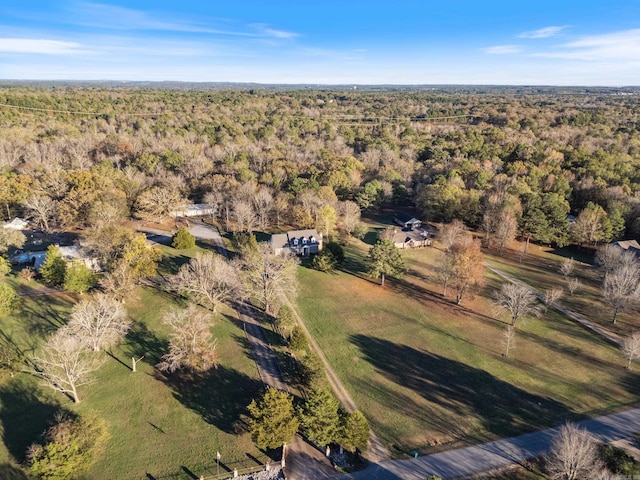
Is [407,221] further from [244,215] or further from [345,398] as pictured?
[345,398]

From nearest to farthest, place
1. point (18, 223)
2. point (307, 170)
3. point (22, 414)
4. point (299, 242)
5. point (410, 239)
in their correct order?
point (22, 414), point (299, 242), point (410, 239), point (18, 223), point (307, 170)

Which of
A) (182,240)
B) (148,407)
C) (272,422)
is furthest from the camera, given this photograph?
(182,240)

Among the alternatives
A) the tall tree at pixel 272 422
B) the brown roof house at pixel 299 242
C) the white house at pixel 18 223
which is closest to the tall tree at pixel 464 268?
the brown roof house at pixel 299 242

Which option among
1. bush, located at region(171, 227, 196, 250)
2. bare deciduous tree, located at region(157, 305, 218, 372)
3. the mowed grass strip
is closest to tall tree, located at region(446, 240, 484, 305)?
the mowed grass strip

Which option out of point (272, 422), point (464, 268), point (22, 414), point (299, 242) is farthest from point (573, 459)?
point (299, 242)

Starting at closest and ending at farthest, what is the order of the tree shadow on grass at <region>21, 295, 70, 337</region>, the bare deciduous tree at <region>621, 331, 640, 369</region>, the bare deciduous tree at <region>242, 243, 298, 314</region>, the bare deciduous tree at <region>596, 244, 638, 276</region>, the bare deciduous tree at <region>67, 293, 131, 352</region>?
the bare deciduous tree at <region>67, 293, 131, 352</region>, the bare deciduous tree at <region>621, 331, 640, 369</region>, the tree shadow on grass at <region>21, 295, 70, 337</region>, the bare deciduous tree at <region>242, 243, 298, 314</region>, the bare deciduous tree at <region>596, 244, 638, 276</region>

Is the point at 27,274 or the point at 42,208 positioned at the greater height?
the point at 42,208

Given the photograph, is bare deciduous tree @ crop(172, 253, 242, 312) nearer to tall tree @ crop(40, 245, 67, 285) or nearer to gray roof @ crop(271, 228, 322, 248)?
tall tree @ crop(40, 245, 67, 285)
